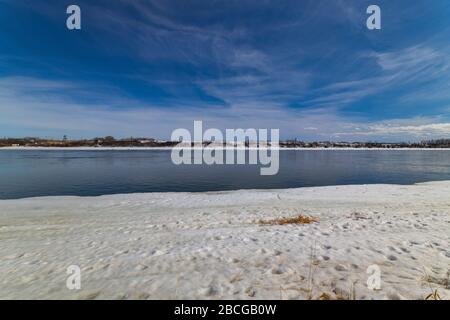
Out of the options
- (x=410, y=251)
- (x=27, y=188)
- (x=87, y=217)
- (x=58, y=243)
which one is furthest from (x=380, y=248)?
(x=27, y=188)

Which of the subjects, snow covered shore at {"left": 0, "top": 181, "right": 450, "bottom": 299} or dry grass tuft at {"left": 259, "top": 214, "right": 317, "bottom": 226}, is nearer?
snow covered shore at {"left": 0, "top": 181, "right": 450, "bottom": 299}

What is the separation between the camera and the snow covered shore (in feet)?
13.0

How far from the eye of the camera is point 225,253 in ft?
18.1

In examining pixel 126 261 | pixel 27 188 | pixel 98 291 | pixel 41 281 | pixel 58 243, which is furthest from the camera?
pixel 27 188

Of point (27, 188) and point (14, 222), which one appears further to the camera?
point (27, 188)

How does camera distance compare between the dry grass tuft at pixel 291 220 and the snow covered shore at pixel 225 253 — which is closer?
the snow covered shore at pixel 225 253

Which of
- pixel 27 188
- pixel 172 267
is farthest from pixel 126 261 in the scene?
pixel 27 188

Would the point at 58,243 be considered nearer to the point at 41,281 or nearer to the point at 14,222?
the point at 41,281

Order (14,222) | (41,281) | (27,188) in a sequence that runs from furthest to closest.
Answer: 1. (27,188)
2. (14,222)
3. (41,281)

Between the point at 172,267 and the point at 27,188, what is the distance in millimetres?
19696

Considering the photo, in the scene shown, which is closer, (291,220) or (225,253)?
(225,253)

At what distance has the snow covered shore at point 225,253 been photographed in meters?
3.97
